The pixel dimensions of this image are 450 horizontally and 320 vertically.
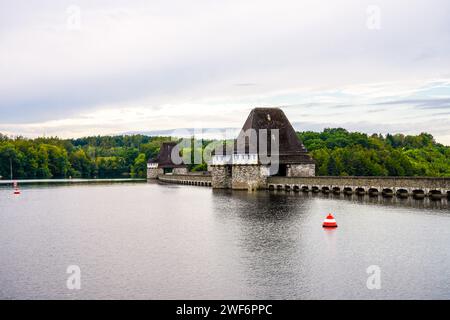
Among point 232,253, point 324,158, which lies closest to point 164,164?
point 324,158

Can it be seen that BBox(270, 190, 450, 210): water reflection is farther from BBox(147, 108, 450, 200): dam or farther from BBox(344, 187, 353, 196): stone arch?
BBox(147, 108, 450, 200): dam

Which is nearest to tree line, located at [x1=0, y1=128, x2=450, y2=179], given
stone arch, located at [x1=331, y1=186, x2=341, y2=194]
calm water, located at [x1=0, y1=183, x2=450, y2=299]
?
stone arch, located at [x1=331, y1=186, x2=341, y2=194]

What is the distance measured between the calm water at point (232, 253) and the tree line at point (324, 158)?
41866 mm

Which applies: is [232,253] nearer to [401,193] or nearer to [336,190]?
[401,193]

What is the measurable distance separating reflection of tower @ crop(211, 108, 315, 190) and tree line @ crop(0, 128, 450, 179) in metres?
17.8

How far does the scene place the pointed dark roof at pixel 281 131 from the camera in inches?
2425

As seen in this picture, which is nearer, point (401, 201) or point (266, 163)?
point (401, 201)

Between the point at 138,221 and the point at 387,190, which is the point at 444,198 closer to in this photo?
the point at 387,190

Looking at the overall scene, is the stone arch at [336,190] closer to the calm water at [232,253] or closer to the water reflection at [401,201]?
the water reflection at [401,201]

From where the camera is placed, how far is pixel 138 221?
33969 mm

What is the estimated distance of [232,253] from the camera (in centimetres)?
2217

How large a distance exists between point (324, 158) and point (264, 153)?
2380 cm
